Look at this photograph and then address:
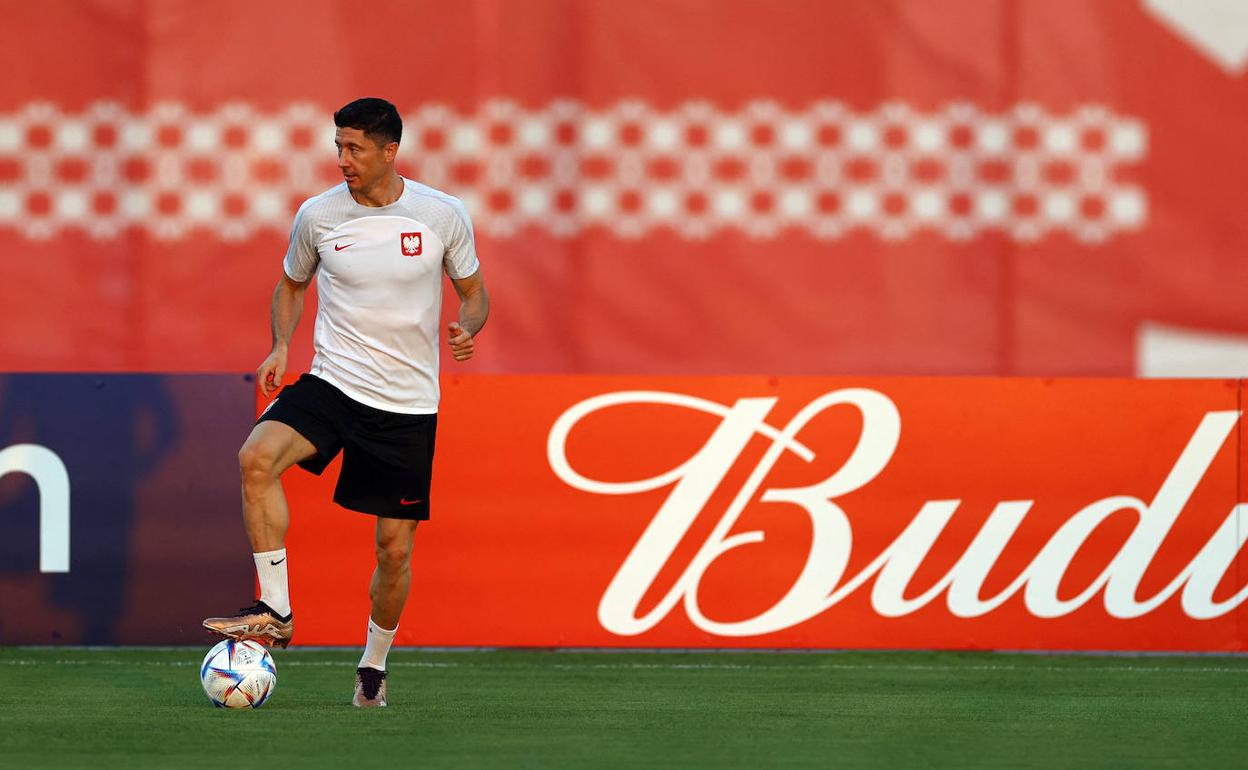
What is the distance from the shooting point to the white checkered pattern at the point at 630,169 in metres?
7.50

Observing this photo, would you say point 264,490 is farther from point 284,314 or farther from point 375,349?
point 284,314

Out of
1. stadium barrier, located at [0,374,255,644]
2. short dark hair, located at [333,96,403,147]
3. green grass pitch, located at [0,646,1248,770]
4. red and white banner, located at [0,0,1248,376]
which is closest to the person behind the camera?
green grass pitch, located at [0,646,1248,770]

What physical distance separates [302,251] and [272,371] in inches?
15.2

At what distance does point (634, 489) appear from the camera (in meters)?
7.33

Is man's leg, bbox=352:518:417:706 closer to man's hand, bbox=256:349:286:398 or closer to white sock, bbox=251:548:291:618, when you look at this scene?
white sock, bbox=251:548:291:618

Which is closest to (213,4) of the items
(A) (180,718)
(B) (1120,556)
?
(A) (180,718)

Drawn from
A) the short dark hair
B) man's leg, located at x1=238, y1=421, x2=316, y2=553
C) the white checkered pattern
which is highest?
the white checkered pattern

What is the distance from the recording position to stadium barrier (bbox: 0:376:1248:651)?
24.0 feet

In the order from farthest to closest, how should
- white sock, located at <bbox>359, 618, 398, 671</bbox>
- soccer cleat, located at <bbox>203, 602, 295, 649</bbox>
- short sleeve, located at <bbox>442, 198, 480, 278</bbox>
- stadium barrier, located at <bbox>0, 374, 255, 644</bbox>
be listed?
stadium barrier, located at <bbox>0, 374, 255, 644</bbox> → short sleeve, located at <bbox>442, 198, 480, 278</bbox> → white sock, located at <bbox>359, 618, 398, 671</bbox> → soccer cleat, located at <bbox>203, 602, 295, 649</bbox>

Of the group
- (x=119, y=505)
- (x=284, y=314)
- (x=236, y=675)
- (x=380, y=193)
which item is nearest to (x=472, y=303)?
(x=380, y=193)

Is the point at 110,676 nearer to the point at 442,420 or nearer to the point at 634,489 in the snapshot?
the point at 442,420

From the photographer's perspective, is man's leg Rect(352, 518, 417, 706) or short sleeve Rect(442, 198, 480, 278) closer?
man's leg Rect(352, 518, 417, 706)

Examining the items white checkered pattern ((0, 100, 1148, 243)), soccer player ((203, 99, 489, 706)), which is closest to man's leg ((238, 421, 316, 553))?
soccer player ((203, 99, 489, 706))

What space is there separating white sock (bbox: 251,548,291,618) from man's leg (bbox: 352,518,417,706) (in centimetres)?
36
